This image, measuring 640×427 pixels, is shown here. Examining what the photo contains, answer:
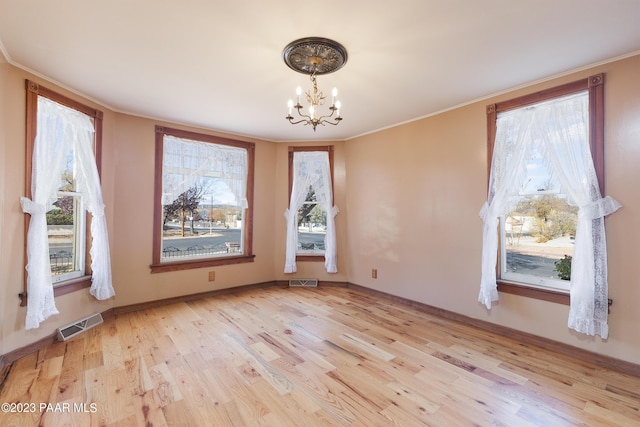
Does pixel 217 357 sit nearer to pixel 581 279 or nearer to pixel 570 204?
pixel 581 279

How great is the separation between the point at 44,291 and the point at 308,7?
3165 mm

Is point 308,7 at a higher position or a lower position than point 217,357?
higher

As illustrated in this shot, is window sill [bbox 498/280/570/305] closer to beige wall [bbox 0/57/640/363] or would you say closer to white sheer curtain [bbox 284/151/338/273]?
beige wall [bbox 0/57/640/363]

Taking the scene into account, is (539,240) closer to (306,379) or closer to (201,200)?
(306,379)

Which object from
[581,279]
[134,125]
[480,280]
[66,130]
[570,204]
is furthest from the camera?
[134,125]

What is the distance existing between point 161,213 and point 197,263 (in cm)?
86

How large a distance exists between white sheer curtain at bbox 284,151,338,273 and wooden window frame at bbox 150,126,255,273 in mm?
642

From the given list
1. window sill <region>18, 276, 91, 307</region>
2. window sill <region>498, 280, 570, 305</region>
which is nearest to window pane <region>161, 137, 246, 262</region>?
window sill <region>18, 276, 91, 307</region>

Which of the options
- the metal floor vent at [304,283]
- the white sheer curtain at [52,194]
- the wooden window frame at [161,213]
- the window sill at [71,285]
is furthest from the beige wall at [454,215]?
the window sill at [71,285]

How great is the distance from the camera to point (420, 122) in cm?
369

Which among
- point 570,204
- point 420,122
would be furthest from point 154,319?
point 570,204

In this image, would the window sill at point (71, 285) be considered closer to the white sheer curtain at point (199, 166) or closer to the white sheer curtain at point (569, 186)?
the white sheer curtain at point (199, 166)

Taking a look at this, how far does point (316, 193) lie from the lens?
476cm

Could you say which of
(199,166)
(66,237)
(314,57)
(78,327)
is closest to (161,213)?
(199,166)
